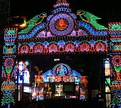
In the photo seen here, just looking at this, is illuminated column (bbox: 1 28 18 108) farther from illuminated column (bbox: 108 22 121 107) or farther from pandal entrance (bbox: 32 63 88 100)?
pandal entrance (bbox: 32 63 88 100)

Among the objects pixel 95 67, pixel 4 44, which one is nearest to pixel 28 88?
pixel 95 67

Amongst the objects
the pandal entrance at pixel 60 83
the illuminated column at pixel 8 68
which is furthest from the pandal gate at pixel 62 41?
the pandal entrance at pixel 60 83

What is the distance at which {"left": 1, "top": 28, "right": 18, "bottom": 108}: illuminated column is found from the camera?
2228cm

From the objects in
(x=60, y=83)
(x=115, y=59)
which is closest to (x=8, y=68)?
(x=115, y=59)

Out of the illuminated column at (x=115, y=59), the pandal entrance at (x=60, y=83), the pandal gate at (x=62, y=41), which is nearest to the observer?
the illuminated column at (x=115, y=59)

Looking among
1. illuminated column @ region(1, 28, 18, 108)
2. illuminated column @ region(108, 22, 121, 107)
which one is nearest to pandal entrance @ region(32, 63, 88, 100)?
illuminated column @ region(1, 28, 18, 108)

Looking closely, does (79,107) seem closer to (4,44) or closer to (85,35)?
(85,35)

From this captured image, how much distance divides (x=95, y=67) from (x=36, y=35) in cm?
1784

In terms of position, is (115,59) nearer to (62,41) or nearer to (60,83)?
(62,41)

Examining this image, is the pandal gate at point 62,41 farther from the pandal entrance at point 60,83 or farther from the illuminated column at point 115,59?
the pandal entrance at point 60,83

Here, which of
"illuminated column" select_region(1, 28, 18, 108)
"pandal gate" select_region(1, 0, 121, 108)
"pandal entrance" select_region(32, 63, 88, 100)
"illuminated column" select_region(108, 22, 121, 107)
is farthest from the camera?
"pandal entrance" select_region(32, 63, 88, 100)

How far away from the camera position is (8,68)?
22.7 metres

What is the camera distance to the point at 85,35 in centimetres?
2173

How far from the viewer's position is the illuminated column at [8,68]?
22.3 m
